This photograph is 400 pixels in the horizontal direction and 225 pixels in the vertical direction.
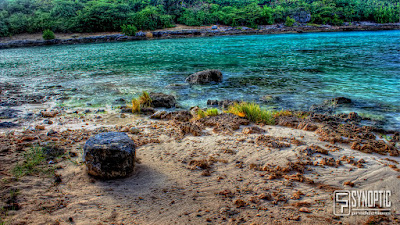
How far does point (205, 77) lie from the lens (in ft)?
42.7

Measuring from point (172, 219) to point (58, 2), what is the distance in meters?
89.9

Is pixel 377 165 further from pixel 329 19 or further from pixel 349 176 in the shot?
pixel 329 19

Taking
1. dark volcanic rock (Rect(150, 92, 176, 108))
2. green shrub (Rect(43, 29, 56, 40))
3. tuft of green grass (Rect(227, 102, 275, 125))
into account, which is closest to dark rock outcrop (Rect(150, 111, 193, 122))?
dark volcanic rock (Rect(150, 92, 176, 108))

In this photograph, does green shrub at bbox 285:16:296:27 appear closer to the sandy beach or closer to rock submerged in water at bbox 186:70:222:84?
rock submerged in water at bbox 186:70:222:84

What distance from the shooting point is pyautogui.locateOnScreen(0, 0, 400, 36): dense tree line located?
214ft

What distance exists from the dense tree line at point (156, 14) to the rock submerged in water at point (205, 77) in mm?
64325

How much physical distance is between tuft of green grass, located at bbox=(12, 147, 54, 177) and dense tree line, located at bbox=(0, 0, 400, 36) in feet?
236

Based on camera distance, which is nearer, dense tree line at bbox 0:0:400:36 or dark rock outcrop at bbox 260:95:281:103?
dark rock outcrop at bbox 260:95:281:103

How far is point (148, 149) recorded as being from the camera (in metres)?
5.44

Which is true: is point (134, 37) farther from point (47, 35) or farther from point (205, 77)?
point (205, 77)

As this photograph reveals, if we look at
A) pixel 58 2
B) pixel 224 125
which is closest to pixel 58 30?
pixel 58 2

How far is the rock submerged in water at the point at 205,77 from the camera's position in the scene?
42.6ft

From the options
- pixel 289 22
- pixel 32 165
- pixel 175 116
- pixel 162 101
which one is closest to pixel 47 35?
pixel 162 101

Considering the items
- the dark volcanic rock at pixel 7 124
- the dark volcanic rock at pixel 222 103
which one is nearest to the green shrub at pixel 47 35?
the dark volcanic rock at pixel 7 124
